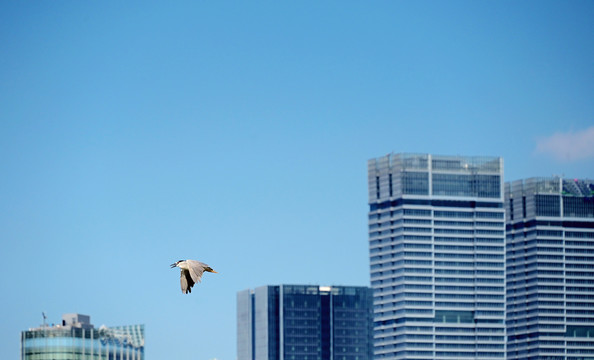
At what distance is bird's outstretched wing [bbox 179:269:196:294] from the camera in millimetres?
71419

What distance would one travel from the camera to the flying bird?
A: 7188 cm

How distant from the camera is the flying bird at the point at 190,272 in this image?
71.9 meters

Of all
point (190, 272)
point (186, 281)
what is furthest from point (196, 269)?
point (186, 281)

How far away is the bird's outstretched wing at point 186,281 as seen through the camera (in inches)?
2812

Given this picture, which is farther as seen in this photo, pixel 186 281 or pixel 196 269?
pixel 196 269

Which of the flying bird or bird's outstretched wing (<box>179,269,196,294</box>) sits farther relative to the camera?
the flying bird

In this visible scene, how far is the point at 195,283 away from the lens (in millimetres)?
71625

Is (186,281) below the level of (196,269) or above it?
below

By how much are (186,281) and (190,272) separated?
52 centimetres

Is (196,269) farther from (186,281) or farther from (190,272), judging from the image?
(186,281)

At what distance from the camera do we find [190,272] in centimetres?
7319

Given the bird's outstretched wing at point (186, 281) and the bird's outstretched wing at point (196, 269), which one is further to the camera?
the bird's outstretched wing at point (196, 269)

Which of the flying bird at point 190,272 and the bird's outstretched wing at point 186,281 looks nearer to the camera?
the bird's outstretched wing at point 186,281

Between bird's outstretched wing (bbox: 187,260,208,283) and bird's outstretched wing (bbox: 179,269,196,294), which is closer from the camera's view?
bird's outstretched wing (bbox: 179,269,196,294)
